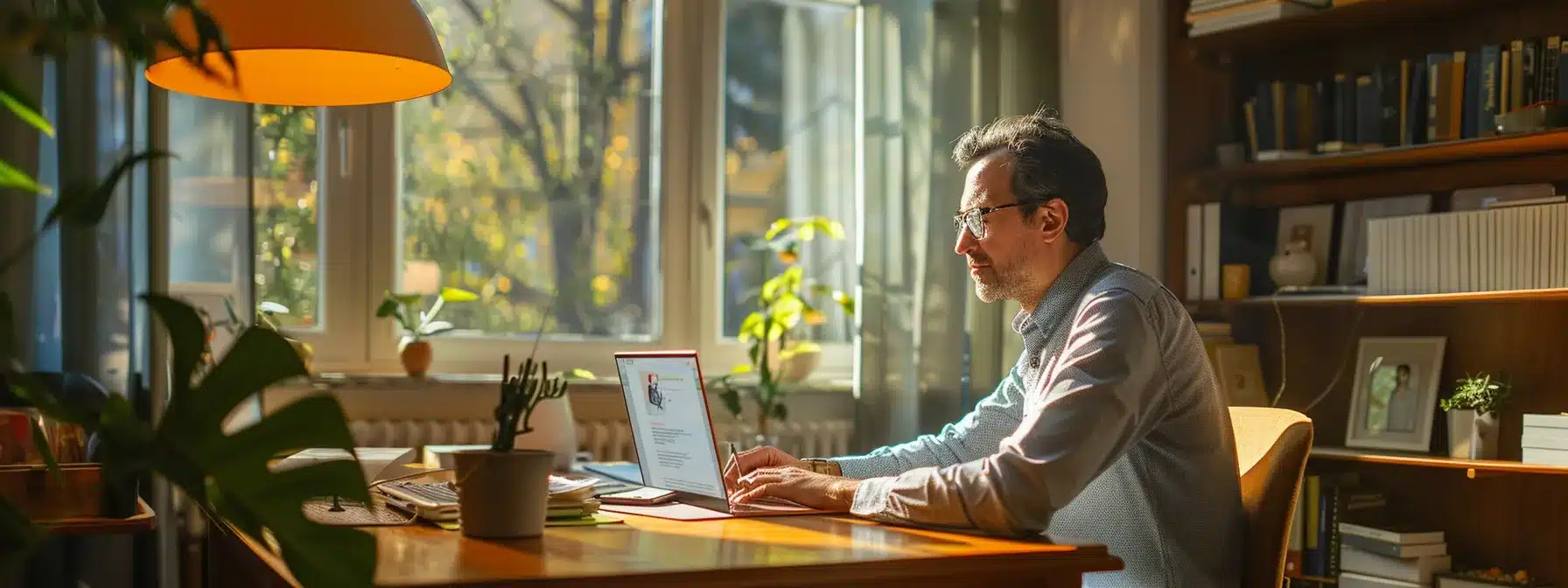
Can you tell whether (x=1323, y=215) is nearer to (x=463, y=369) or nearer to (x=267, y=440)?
(x=463, y=369)

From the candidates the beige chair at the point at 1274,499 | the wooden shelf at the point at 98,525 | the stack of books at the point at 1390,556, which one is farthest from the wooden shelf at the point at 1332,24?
the wooden shelf at the point at 98,525

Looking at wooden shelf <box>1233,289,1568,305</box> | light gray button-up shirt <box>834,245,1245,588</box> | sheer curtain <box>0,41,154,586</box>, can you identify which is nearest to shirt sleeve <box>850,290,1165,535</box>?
light gray button-up shirt <box>834,245,1245,588</box>

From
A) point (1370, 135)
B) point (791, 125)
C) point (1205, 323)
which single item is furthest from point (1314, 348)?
point (791, 125)

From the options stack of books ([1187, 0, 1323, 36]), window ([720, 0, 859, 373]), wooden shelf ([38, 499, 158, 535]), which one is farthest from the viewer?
window ([720, 0, 859, 373])

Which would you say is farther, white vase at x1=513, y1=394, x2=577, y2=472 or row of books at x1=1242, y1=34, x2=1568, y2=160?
row of books at x1=1242, y1=34, x2=1568, y2=160

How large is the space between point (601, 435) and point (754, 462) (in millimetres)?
1412

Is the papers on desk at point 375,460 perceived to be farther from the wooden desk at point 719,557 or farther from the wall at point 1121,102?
the wall at point 1121,102

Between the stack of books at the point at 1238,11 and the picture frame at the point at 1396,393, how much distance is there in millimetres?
831

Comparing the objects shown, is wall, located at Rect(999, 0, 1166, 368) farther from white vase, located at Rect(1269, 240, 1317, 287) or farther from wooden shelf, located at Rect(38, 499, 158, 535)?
wooden shelf, located at Rect(38, 499, 158, 535)

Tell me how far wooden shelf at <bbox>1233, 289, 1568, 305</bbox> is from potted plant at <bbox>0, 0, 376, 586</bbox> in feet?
9.41

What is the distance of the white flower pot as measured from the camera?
123 inches

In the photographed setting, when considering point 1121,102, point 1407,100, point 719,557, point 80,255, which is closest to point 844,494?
point 719,557

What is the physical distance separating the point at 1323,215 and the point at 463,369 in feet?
7.21

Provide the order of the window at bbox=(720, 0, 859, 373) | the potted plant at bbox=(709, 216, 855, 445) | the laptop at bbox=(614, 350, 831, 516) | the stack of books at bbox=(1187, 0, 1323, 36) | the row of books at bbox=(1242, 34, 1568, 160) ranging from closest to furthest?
the laptop at bbox=(614, 350, 831, 516) < the row of books at bbox=(1242, 34, 1568, 160) < the stack of books at bbox=(1187, 0, 1323, 36) < the potted plant at bbox=(709, 216, 855, 445) < the window at bbox=(720, 0, 859, 373)
